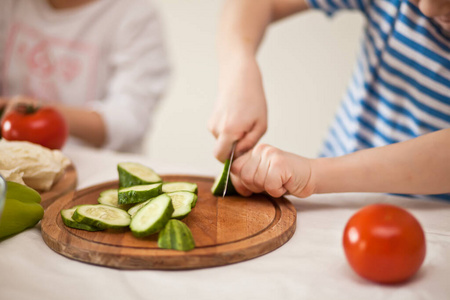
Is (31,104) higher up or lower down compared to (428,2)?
lower down

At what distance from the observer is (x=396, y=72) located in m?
1.33

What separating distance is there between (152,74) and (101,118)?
0.36 metres

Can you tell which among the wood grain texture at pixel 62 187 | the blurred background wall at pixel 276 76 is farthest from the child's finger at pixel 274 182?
the blurred background wall at pixel 276 76

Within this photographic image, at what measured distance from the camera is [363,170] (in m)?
1.02

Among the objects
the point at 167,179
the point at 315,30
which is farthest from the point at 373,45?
the point at 315,30

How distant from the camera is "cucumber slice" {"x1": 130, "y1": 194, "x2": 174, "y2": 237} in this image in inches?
32.3

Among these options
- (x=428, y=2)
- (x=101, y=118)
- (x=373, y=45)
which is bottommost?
(x=101, y=118)

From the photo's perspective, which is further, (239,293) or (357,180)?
(357,180)

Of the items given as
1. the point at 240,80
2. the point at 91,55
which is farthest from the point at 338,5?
the point at 91,55

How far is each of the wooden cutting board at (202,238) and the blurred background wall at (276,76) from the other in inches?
77.5

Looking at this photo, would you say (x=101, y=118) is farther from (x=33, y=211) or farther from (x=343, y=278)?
(x=343, y=278)

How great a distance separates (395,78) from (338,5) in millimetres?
294

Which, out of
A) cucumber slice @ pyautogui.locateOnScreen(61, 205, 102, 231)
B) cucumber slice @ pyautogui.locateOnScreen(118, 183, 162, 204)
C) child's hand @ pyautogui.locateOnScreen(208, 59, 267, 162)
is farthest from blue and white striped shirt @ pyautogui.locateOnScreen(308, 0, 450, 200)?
cucumber slice @ pyautogui.locateOnScreen(61, 205, 102, 231)

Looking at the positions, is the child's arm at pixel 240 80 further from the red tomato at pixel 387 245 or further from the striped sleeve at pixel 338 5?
the red tomato at pixel 387 245
